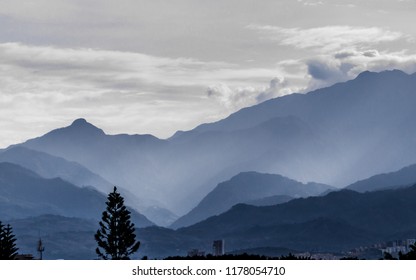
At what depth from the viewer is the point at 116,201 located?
155875mm
